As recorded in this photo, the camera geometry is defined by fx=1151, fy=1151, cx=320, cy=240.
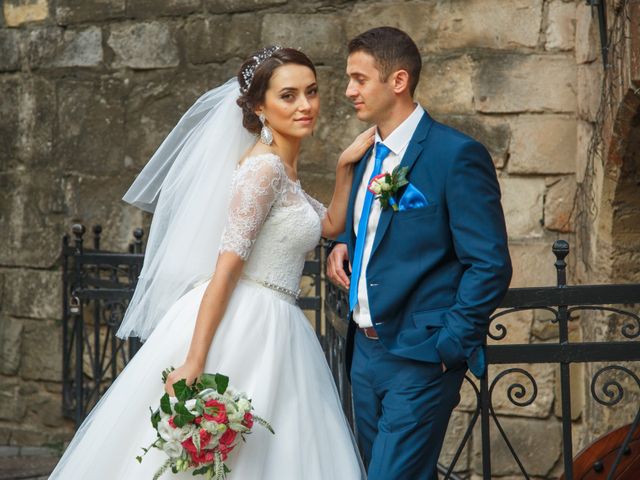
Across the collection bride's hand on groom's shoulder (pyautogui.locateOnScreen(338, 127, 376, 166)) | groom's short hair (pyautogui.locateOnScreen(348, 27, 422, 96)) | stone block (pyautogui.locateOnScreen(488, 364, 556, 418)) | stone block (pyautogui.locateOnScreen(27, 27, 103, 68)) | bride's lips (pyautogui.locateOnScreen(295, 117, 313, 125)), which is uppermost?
stone block (pyautogui.locateOnScreen(27, 27, 103, 68))

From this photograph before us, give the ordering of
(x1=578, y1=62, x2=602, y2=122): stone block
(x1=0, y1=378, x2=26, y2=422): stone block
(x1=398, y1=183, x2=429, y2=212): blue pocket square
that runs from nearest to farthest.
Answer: (x1=398, y1=183, x2=429, y2=212): blue pocket square
(x1=578, y1=62, x2=602, y2=122): stone block
(x1=0, y1=378, x2=26, y2=422): stone block

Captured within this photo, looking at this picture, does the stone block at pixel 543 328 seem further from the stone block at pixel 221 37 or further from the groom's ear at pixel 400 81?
the groom's ear at pixel 400 81

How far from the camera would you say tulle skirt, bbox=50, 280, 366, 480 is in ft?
12.1

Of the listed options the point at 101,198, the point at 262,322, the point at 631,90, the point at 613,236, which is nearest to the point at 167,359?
the point at 262,322

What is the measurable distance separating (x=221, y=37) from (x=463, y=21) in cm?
152

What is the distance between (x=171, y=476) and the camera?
364 centimetres

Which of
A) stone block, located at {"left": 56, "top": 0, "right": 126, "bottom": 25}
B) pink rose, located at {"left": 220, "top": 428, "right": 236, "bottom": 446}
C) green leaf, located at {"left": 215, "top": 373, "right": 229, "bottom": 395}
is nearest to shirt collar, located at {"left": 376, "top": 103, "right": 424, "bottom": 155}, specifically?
green leaf, located at {"left": 215, "top": 373, "right": 229, "bottom": 395}

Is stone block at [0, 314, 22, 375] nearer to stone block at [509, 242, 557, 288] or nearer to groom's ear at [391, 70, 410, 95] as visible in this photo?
stone block at [509, 242, 557, 288]

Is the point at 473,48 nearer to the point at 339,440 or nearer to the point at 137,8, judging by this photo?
the point at 137,8

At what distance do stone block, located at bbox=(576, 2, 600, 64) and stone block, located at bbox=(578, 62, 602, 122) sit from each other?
0.05m

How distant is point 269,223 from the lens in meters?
3.84

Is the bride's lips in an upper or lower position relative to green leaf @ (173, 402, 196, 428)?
upper

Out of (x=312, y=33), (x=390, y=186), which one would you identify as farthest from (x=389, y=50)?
(x=312, y=33)

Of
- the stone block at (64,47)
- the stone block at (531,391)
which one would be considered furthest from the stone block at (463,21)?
the stone block at (64,47)
